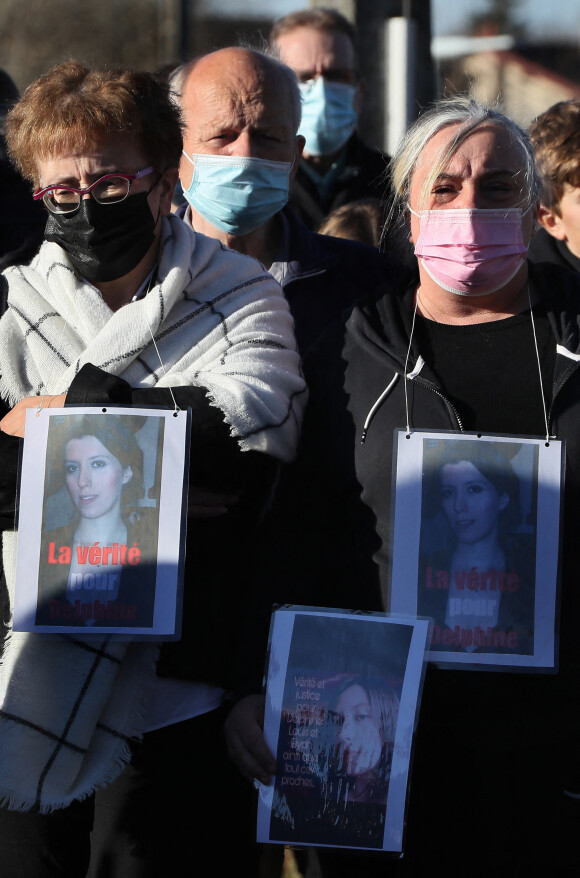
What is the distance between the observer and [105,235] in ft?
8.66

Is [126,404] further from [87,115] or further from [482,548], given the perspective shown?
[482,548]

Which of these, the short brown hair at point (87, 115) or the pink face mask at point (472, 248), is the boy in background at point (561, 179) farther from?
the short brown hair at point (87, 115)

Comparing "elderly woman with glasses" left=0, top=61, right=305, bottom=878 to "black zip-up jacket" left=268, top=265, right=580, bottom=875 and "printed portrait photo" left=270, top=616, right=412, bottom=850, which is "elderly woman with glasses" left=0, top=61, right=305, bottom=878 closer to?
"black zip-up jacket" left=268, top=265, right=580, bottom=875

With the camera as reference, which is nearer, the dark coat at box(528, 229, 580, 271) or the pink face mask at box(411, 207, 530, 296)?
the pink face mask at box(411, 207, 530, 296)

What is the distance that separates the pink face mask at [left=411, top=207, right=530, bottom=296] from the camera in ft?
8.69

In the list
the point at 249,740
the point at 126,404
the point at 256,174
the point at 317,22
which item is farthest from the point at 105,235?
the point at 317,22

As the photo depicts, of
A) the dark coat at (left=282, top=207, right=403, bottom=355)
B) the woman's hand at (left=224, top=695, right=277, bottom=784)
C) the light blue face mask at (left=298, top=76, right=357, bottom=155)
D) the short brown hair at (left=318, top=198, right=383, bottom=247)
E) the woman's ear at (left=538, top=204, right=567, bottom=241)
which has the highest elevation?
the light blue face mask at (left=298, top=76, right=357, bottom=155)

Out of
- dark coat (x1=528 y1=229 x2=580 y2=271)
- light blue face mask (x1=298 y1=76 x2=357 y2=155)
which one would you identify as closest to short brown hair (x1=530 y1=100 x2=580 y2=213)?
dark coat (x1=528 y1=229 x2=580 y2=271)

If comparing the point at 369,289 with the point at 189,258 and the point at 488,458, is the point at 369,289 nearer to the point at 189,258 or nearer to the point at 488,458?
→ the point at 189,258

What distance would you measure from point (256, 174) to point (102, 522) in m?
1.43

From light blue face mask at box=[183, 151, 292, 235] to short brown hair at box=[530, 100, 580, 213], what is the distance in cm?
89

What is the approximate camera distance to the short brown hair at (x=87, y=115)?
262 centimetres

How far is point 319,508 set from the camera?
2.73 m

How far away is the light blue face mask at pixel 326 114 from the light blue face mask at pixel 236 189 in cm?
186
